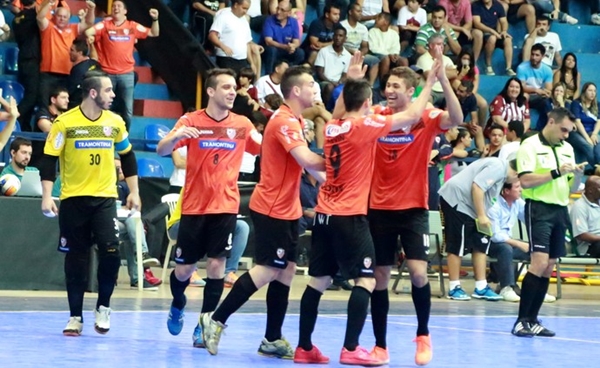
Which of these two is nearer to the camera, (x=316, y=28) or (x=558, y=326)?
(x=558, y=326)

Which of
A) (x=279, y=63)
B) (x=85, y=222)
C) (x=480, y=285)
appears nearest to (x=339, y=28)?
(x=279, y=63)

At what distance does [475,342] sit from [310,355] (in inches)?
87.1

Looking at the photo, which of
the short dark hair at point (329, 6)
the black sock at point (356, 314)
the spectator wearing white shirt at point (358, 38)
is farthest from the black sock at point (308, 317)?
the short dark hair at point (329, 6)

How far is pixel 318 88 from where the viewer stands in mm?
18672

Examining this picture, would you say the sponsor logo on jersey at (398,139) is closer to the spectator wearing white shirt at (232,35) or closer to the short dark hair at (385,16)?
the spectator wearing white shirt at (232,35)

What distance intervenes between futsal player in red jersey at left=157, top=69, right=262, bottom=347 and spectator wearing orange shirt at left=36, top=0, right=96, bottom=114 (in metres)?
7.87

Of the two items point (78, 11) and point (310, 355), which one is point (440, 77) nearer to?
point (310, 355)

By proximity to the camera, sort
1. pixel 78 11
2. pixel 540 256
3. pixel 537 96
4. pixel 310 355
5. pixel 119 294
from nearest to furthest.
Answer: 1. pixel 310 355
2. pixel 540 256
3. pixel 119 294
4. pixel 78 11
5. pixel 537 96

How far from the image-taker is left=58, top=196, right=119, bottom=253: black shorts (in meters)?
9.72

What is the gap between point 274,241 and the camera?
28.8 ft

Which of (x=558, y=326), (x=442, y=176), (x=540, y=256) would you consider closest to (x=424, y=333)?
(x=540, y=256)

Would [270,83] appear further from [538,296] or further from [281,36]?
[538,296]

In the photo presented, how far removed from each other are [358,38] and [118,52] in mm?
4702

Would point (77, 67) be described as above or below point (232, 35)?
below
